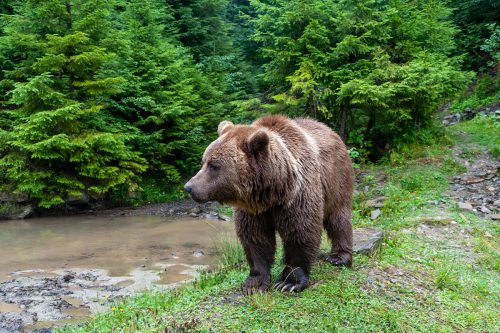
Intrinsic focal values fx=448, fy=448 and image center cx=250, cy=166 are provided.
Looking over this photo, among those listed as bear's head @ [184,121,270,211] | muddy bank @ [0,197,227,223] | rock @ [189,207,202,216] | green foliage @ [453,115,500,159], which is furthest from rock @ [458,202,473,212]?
rock @ [189,207,202,216]

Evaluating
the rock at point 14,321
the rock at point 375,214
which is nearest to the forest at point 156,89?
the rock at point 375,214

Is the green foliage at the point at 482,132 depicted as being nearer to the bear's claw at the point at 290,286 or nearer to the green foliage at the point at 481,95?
the green foliage at the point at 481,95

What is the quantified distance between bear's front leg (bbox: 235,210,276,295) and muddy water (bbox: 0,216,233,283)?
2.93 meters

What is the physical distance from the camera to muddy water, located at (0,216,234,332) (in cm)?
626

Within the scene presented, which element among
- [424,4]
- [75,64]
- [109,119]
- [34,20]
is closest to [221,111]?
[109,119]

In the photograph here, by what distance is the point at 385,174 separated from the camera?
40.6 ft

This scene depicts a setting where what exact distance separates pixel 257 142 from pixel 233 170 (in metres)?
0.36

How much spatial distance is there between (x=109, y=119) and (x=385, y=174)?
27.4 ft

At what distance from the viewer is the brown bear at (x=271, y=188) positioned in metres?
4.35

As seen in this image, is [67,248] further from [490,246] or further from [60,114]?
[490,246]

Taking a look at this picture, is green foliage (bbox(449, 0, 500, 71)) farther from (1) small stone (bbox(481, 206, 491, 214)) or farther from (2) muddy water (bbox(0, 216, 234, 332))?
(2) muddy water (bbox(0, 216, 234, 332))

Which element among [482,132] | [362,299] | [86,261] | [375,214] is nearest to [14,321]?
[86,261]

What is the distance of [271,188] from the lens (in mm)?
4492

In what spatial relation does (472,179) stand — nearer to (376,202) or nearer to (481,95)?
(376,202)
